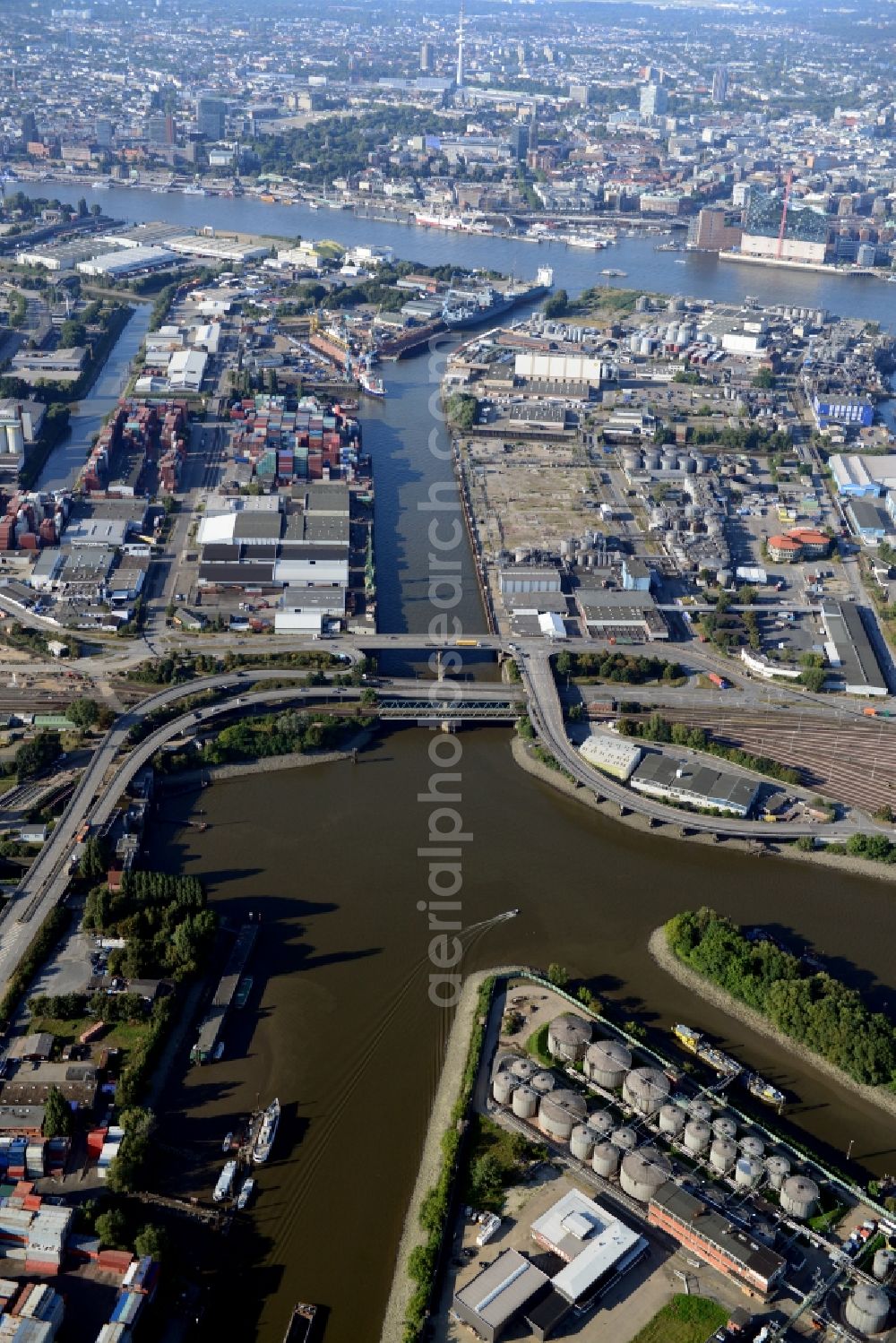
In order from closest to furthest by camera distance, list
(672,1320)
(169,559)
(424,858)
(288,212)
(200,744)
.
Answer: (672,1320) → (424,858) → (200,744) → (169,559) → (288,212)

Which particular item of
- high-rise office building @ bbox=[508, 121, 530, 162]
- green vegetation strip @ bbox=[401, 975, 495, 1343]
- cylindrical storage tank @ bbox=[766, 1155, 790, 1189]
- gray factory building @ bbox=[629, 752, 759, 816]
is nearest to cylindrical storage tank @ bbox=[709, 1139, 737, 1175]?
cylindrical storage tank @ bbox=[766, 1155, 790, 1189]

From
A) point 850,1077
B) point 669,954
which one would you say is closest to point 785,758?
point 669,954

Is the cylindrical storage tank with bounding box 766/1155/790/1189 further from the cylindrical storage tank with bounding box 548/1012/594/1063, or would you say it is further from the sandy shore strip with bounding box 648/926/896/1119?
the cylindrical storage tank with bounding box 548/1012/594/1063

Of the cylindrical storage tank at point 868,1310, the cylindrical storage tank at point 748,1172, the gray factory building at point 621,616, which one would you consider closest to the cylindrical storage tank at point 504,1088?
the cylindrical storage tank at point 748,1172

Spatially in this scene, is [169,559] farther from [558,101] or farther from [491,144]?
[558,101]

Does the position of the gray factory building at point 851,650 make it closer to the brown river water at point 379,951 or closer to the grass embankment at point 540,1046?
the brown river water at point 379,951

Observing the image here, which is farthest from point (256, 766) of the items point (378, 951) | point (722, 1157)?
point (722, 1157)
